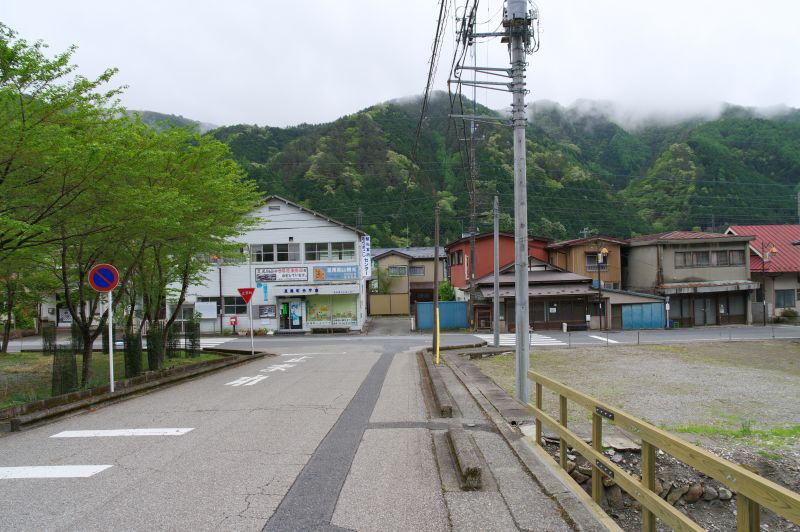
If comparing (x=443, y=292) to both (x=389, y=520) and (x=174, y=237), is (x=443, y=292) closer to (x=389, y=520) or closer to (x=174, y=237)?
(x=174, y=237)

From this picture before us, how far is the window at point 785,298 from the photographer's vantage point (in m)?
38.5

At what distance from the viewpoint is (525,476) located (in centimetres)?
512

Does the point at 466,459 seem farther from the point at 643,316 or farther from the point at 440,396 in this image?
the point at 643,316

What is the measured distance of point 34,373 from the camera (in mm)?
15133

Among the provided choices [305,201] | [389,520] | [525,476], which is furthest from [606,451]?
[305,201]

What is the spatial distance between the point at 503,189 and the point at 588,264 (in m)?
9.94

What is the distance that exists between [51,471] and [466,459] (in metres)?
4.34

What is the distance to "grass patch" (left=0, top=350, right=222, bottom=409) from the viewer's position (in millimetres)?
10438

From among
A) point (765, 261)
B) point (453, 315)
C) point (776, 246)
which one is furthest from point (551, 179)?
point (453, 315)

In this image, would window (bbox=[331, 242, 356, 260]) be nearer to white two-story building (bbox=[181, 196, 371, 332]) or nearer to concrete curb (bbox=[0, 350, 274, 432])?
white two-story building (bbox=[181, 196, 371, 332])

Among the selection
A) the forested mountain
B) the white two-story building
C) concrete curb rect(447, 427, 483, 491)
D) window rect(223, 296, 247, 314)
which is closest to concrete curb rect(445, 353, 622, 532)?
concrete curb rect(447, 427, 483, 491)

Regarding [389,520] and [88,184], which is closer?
[389,520]

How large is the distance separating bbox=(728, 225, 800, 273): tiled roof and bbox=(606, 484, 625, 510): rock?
38.3 meters

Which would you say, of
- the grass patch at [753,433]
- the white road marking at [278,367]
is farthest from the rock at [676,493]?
the white road marking at [278,367]
